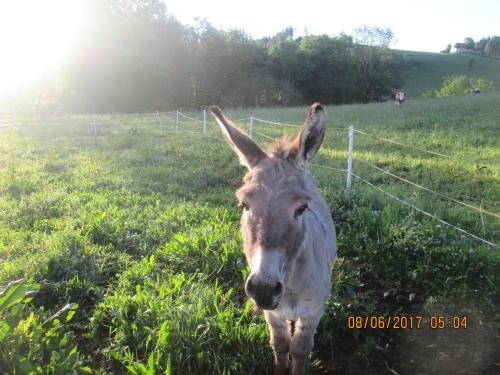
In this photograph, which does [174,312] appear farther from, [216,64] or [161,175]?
[216,64]

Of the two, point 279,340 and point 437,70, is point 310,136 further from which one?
point 437,70

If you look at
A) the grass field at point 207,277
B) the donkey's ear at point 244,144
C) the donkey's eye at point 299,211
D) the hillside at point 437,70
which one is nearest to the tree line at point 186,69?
the hillside at point 437,70

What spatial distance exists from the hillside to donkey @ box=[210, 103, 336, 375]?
64672 millimetres

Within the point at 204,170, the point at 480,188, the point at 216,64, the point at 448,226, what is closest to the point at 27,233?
the point at 204,170

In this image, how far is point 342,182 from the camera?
7453 mm

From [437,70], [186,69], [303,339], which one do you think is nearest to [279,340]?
[303,339]

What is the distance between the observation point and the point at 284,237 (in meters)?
2.25

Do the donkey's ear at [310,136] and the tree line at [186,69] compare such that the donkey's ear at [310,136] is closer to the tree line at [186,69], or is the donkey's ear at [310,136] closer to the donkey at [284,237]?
the donkey at [284,237]

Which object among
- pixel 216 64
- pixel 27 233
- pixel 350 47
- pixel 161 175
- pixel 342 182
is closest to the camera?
pixel 27 233

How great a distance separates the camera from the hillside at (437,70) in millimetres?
65125

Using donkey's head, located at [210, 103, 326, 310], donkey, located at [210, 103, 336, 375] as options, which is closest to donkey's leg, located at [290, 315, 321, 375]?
donkey, located at [210, 103, 336, 375]

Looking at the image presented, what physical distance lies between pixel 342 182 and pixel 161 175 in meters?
4.72

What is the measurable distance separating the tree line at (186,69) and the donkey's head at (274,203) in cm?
3391

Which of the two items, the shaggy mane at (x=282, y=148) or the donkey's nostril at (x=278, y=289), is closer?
the donkey's nostril at (x=278, y=289)
